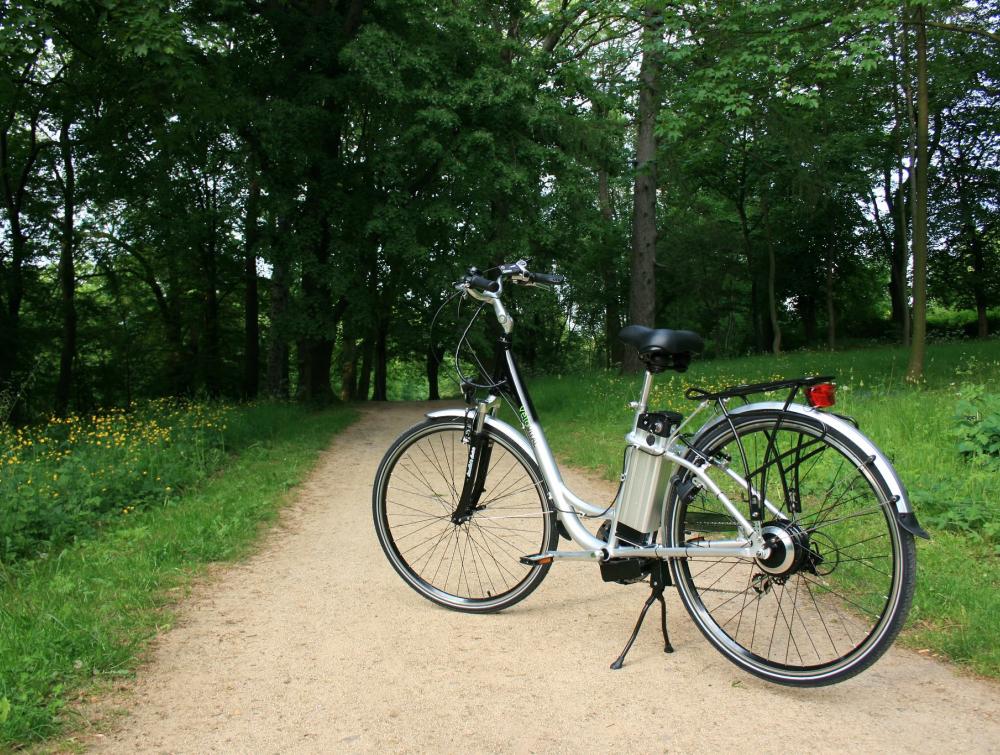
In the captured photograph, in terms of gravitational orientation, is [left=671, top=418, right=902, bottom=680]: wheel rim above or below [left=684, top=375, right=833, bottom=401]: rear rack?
below

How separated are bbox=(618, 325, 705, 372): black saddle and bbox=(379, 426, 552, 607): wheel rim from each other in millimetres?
803

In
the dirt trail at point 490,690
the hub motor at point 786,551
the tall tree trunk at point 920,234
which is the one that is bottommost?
the dirt trail at point 490,690

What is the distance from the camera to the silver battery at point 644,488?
3.12 m

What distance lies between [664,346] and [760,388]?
0.40m

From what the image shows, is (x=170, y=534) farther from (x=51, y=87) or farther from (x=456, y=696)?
(x=51, y=87)

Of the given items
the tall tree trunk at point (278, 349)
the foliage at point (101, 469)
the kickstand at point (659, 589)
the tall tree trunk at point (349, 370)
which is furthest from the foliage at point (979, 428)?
the tall tree trunk at point (349, 370)

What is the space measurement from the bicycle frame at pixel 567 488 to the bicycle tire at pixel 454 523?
0.06 meters

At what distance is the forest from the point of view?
9.70m

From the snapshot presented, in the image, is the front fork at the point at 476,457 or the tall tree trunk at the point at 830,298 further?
the tall tree trunk at the point at 830,298

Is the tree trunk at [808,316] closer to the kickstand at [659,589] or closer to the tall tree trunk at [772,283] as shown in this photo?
the tall tree trunk at [772,283]

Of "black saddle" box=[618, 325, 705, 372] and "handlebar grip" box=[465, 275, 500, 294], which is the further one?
"handlebar grip" box=[465, 275, 500, 294]

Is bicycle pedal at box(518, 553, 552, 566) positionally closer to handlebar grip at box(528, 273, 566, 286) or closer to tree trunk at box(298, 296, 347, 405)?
handlebar grip at box(528, 273, 566, 286)

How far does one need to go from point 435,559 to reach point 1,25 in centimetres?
763

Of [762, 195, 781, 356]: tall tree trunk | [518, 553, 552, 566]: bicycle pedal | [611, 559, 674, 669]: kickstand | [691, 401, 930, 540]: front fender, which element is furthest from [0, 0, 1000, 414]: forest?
[691, 401, 930, 540]: front fender
